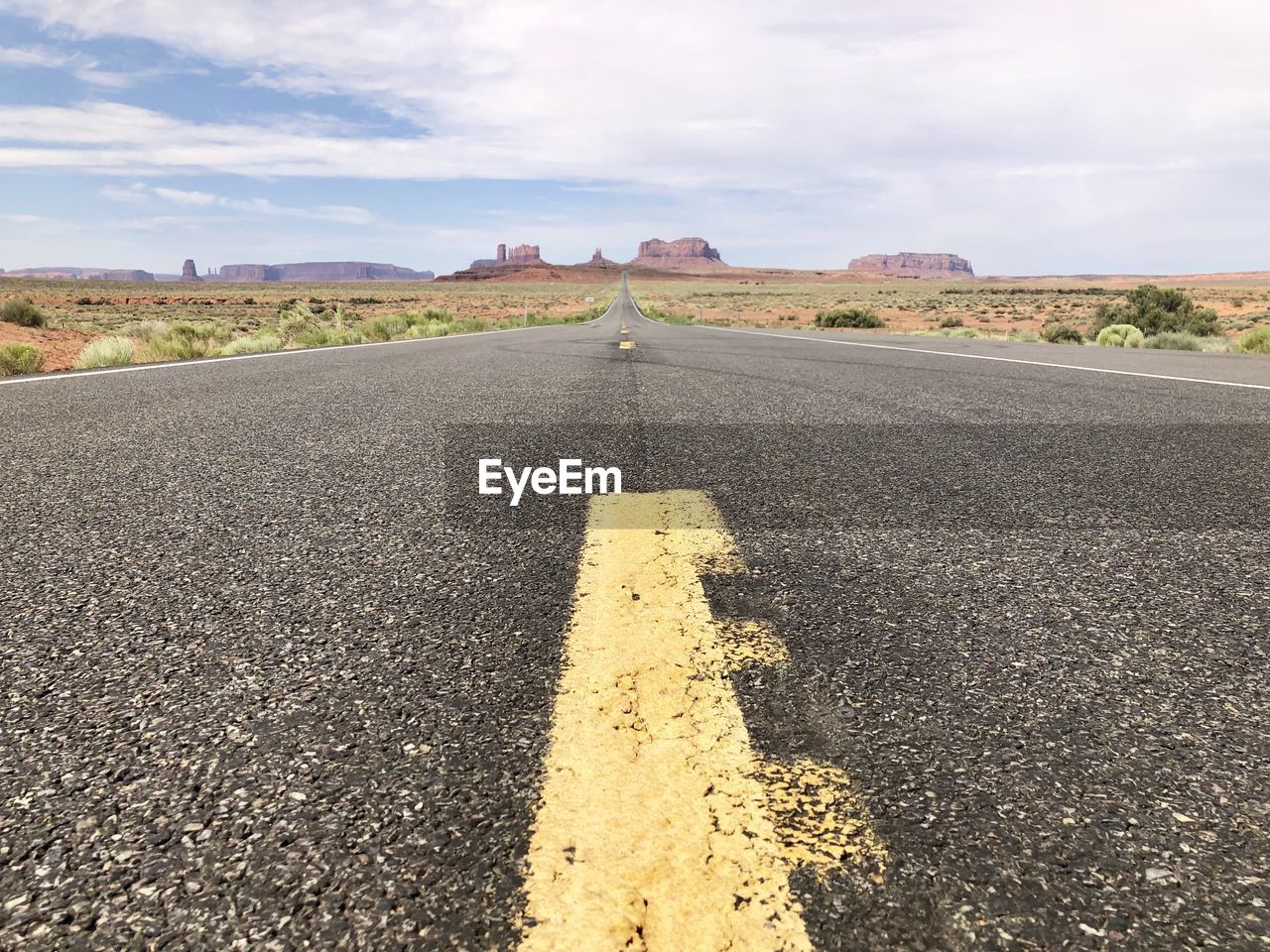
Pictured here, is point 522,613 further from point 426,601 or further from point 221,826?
point 221,826

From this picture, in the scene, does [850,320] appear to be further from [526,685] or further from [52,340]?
[526,685]

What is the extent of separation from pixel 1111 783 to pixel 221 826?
3.95ft

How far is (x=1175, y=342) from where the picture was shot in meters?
17.3

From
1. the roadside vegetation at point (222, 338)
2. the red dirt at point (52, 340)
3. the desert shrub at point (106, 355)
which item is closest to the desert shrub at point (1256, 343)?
the roadside vegetation at point (222, 338)

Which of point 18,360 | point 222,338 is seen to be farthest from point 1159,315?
point 18,360

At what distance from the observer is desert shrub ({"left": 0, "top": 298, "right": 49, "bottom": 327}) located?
63.0 feet

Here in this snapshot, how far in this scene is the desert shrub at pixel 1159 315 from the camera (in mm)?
22500

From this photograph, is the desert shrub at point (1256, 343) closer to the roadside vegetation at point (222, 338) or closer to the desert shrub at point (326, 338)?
the roadside vegetation at point (222, 338)

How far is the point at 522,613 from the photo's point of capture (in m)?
1.80

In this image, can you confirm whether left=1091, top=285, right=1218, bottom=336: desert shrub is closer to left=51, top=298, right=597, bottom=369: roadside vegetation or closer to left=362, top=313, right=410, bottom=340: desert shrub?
left=51, top=298, right=597, bottom=369: roadside vegetation

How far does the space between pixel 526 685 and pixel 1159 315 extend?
26.6 m

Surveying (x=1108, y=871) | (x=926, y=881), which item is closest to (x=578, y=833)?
(x=926, y=881)

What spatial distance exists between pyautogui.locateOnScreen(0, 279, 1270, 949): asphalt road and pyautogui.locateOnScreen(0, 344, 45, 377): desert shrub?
8147 millimetres

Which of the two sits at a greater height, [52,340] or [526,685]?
[526,685]
